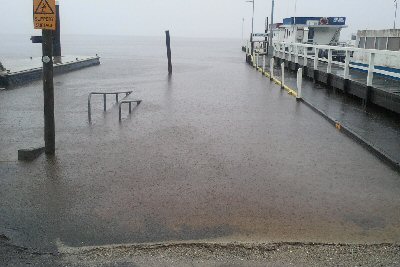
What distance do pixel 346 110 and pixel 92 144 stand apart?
267 inches

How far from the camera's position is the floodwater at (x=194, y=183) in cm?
504

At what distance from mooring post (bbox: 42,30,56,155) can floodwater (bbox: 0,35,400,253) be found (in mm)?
360

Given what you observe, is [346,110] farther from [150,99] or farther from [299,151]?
[150,99]

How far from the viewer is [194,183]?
6.59 meters

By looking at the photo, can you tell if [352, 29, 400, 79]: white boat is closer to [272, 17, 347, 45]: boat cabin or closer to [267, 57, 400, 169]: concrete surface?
[267, 57, 400, 169]: concrete surface

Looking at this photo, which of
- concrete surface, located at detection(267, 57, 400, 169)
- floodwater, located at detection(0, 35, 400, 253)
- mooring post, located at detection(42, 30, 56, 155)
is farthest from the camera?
concrete surface, located at detection(267, 57, 400, 169)

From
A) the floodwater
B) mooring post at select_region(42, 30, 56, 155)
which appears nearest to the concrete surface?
the floodwater

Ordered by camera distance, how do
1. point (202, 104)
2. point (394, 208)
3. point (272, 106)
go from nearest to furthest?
point (394, 208) → point (272, 106) → point (202, 104)

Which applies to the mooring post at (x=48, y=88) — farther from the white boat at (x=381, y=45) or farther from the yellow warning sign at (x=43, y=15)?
the white boat at (x=381, y=45)

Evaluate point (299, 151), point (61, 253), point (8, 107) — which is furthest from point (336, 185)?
point (8, 107)

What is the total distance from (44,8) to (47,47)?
2.22ft

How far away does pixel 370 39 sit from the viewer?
21188 mm

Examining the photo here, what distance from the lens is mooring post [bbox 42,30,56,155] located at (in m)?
7.75

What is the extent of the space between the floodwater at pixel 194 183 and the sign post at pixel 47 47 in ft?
1.57
